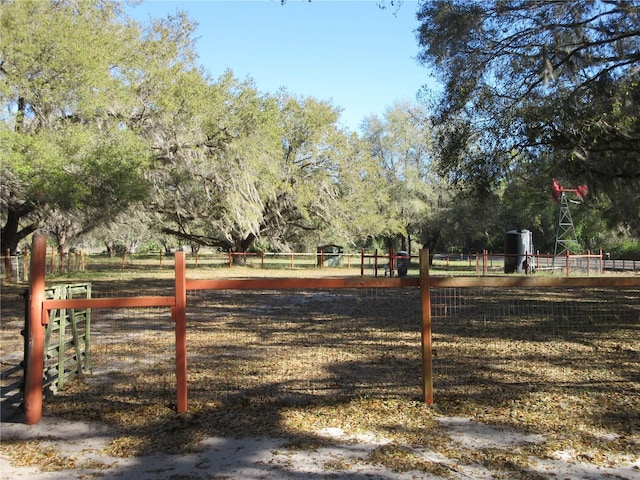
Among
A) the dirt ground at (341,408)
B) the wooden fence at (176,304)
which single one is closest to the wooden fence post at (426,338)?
the wooden fence at (176,304)

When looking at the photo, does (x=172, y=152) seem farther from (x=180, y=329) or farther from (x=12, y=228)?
(x=180, y=329)

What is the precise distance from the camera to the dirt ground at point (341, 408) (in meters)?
3.48

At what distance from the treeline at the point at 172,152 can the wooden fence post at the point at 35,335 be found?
8697 millimetres

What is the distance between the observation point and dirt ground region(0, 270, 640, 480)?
348 cm

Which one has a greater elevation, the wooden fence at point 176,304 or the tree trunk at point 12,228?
the tree trunk at point 12,228

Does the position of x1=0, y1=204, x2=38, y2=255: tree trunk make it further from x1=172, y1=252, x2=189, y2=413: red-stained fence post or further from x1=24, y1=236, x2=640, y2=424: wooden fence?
x1=172, y1=252, x2=189, y2=413: red-stained fence post

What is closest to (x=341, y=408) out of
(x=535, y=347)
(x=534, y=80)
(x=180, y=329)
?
(x=180, y=329)

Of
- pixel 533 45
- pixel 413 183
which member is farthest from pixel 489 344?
pixel 413 183

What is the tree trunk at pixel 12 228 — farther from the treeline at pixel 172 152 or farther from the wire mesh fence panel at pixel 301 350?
the wire mesh fence panel at pixel 301 350

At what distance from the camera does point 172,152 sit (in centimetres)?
1977

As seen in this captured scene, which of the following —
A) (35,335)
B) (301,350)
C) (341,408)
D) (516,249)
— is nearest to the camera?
(35,335)

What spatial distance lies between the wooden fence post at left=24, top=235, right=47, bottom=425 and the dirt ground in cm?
25

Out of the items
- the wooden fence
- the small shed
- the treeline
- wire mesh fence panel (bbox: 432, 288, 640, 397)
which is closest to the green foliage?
the treeline

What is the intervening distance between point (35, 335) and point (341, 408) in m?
2.71
